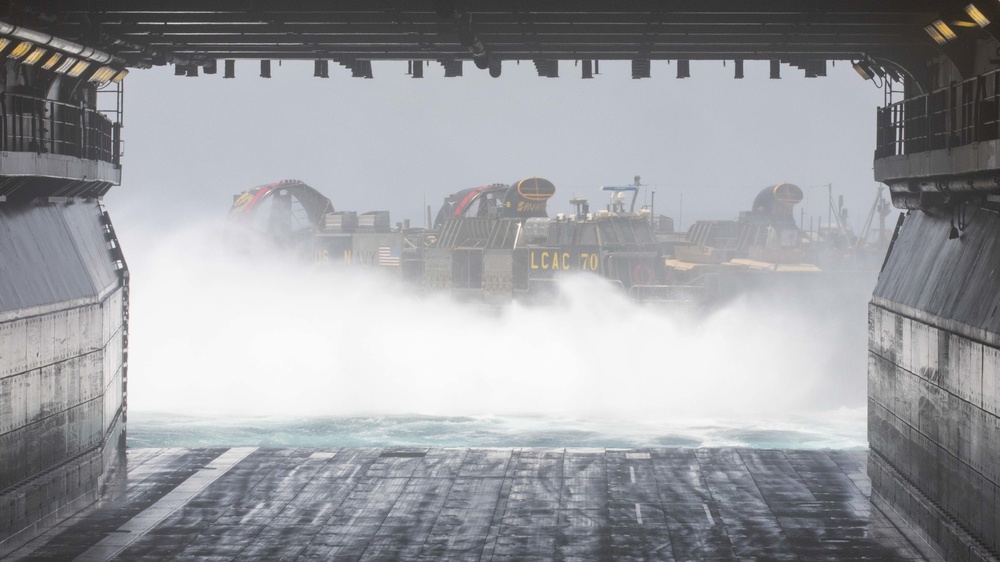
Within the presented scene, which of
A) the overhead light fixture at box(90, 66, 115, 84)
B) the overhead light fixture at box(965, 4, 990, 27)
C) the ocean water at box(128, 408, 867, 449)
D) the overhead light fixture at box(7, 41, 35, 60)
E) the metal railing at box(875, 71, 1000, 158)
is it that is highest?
the overhead light fixture at box(90, 66, 115, 84)

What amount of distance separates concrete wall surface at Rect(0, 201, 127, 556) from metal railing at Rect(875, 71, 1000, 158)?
1503 cm

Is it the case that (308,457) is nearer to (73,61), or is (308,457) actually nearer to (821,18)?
(73,61)

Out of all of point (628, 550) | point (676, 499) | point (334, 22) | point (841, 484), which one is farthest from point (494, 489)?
point (334, 22)

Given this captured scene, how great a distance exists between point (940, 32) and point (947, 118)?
1658 millimetres

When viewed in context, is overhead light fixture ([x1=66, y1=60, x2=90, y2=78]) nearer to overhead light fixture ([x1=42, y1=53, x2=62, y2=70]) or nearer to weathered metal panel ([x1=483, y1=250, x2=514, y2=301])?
overhead light fixture ([x1=42, y1=53, x2=62, y2=70])

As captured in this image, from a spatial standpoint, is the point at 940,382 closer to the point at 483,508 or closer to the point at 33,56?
the point at 483,508

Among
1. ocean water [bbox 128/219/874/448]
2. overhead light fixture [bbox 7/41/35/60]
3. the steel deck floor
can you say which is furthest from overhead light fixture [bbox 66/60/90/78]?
ocean water [bbox 128/219/874/448]

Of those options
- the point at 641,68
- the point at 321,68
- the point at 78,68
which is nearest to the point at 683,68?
the point at 641,68

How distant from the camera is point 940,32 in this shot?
21.7 m

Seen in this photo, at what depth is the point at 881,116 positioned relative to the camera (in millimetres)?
25391

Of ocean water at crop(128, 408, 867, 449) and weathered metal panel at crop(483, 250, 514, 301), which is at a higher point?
weathered metal panel at crop(483, 250, 514, 301)

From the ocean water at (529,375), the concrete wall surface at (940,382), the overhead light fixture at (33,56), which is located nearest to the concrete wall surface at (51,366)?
the overhead light fixture at (33,56)

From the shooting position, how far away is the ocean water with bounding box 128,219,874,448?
57719mm

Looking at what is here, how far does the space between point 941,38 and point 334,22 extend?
11126 millimetres
